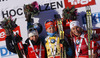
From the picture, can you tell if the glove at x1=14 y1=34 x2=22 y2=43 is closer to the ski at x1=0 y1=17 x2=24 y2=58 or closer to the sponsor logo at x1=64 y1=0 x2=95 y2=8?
the ski at x1=0 y1=17 x2=24 y2=58

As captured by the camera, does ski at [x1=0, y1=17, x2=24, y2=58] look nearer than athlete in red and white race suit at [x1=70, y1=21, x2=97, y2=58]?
No

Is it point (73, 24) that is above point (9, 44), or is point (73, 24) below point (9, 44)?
above

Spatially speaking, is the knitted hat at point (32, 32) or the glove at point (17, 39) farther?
the glove at point (17, 39)

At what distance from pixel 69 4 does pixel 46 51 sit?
92cm

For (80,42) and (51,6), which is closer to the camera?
(80,42)

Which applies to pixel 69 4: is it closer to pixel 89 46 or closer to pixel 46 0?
pixel 46 0

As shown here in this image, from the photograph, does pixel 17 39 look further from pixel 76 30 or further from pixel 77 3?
pixel 77 3

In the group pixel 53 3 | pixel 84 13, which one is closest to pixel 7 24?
pixel 53 3

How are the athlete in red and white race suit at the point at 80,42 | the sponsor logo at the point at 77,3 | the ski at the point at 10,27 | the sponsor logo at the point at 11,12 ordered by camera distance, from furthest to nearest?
1. the sponsor logo at the point at 11,12
2. the sponsor logo at the point at 77,3
3. the ski at the point at 10,27
4. the athlete in red and white race suit at the point at 80,42

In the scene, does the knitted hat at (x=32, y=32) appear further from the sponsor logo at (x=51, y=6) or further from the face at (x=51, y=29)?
the sponsor logo at (x=51, y=6)

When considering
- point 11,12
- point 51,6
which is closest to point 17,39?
point 11,12

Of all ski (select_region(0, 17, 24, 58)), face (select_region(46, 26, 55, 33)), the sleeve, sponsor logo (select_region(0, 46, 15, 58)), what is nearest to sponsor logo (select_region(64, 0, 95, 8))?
face (select_region(46, 26, 55, 33))

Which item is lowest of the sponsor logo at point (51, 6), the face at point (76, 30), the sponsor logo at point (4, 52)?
the sponsor logo at point (4, 52)

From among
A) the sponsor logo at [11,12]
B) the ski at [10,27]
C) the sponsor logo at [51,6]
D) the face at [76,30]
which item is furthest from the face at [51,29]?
the sponsor logo at [11,12]
